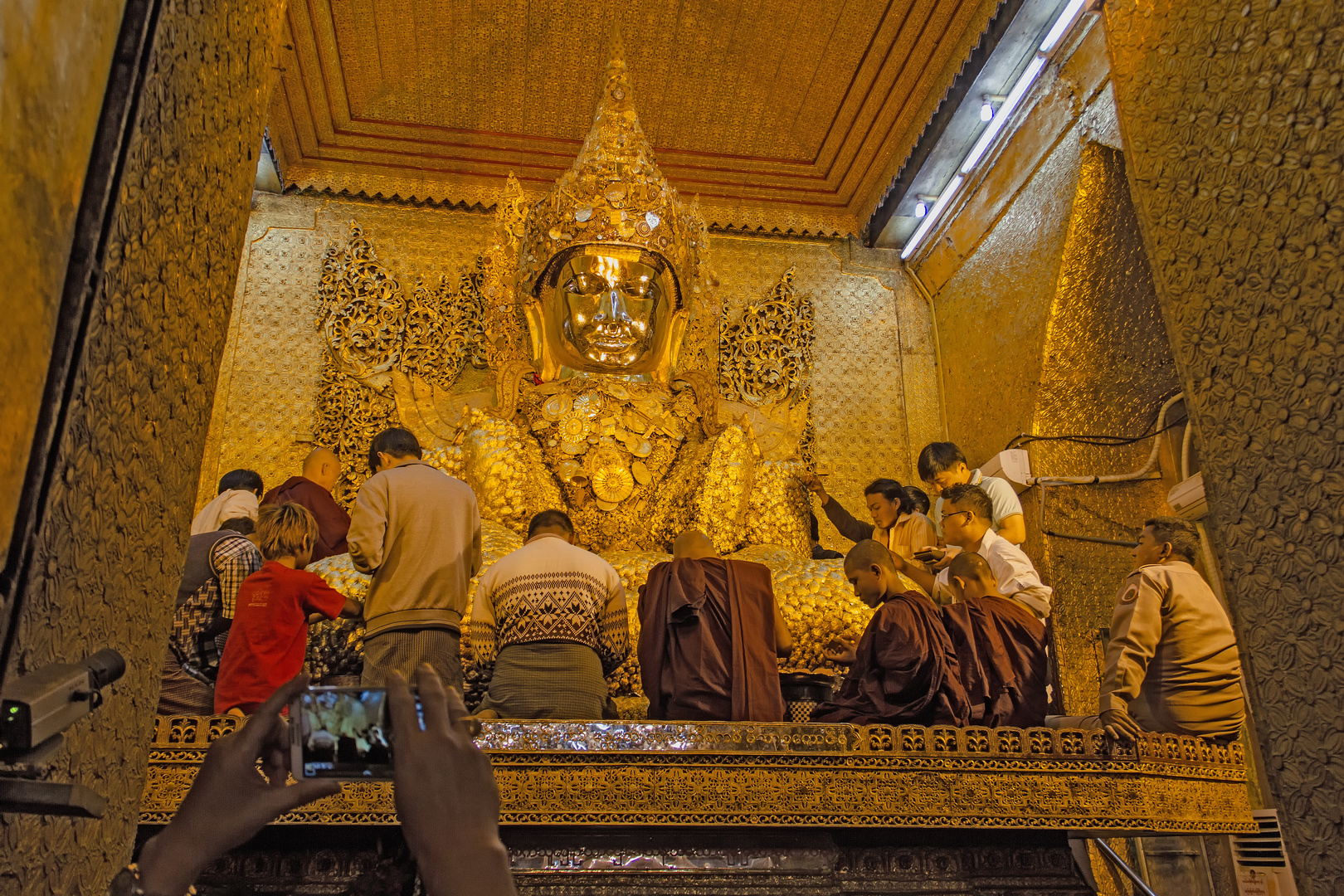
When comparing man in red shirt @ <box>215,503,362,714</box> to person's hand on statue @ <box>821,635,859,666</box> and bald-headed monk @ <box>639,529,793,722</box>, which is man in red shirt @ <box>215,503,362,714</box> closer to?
bald-headed monk @ <box>639,529,793,722</box>

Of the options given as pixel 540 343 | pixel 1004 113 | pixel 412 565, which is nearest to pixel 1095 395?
pixel 1004 113

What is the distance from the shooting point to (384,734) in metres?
0.85

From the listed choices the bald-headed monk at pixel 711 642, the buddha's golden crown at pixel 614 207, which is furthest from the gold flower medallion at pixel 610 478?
the bald-headed monk at pixel 711 642

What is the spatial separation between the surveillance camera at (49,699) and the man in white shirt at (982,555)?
290 centimetres

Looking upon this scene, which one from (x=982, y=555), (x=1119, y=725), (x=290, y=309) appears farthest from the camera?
(x=290, y=309)

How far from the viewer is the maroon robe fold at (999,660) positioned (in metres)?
2.99

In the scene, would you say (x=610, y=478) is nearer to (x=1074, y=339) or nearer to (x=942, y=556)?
(x=942, y=556)

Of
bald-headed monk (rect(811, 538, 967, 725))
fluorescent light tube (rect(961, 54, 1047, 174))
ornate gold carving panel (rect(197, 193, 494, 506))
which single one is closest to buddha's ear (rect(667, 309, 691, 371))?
ornate gold carving panel (rect(197, 193, 494, 506))

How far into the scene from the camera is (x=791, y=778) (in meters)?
2.60

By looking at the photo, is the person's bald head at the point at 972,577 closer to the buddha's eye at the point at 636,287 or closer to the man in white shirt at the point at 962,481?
the man in white shirt at the point at 962,481

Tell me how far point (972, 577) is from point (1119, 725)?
714mm

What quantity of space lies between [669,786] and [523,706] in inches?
20.5

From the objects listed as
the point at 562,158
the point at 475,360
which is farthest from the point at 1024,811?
the point at 562,158

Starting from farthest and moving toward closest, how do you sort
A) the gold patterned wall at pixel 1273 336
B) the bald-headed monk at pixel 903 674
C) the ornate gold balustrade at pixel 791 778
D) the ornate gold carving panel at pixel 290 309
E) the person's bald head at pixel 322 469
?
the ornate gold carving panel at pixel 290 309 → the person's bald head at pixel 322 469 → the bald-headed monk at pixel 903 674 → the ornate gold balustrade at pixel 791 778 → the gold patterned wall at pixel 1273 336
